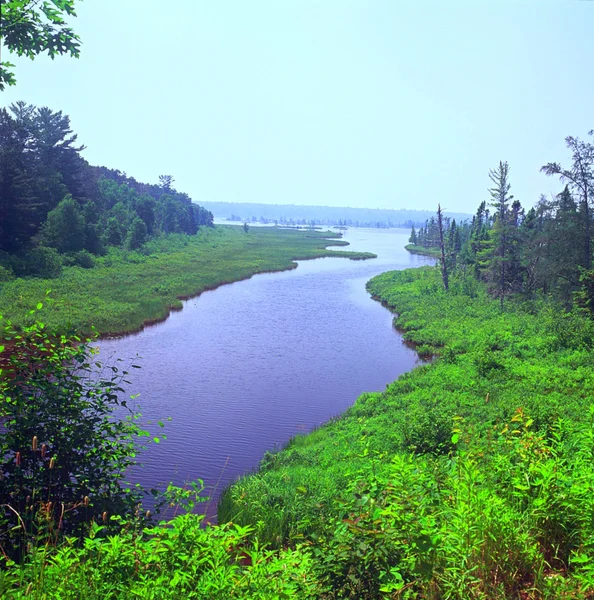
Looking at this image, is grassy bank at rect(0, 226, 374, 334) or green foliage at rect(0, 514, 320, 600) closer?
green foliage at rect(0, 514, 320, 600)

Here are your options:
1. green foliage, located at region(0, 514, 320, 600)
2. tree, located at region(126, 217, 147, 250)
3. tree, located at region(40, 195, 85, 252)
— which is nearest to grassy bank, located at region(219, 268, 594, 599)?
green foliage, located at region(0, 514, 320, 600)

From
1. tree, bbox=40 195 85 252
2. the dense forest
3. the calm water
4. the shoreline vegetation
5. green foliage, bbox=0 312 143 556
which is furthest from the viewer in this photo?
tree, bbox=40 195 85 252

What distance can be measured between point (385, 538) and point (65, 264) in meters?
52.6

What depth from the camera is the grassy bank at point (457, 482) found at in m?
4.89

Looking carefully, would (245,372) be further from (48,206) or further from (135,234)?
(135,234)

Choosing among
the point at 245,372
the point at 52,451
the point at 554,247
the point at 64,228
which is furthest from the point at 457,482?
the point at 64,228

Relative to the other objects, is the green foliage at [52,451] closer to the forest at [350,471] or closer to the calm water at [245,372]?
the forest at [350,471]

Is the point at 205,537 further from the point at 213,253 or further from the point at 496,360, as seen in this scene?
the point at 213,253

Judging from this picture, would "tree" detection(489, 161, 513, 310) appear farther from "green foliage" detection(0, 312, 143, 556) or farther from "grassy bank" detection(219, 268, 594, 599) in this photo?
"green foliage" detection(0, 312, 143, 556)

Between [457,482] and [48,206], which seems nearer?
[457,482]

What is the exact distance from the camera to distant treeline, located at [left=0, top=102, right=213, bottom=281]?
46031mm

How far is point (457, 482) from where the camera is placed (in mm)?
6508

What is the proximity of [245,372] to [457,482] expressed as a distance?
1958cm

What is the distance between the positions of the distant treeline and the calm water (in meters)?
15.6
